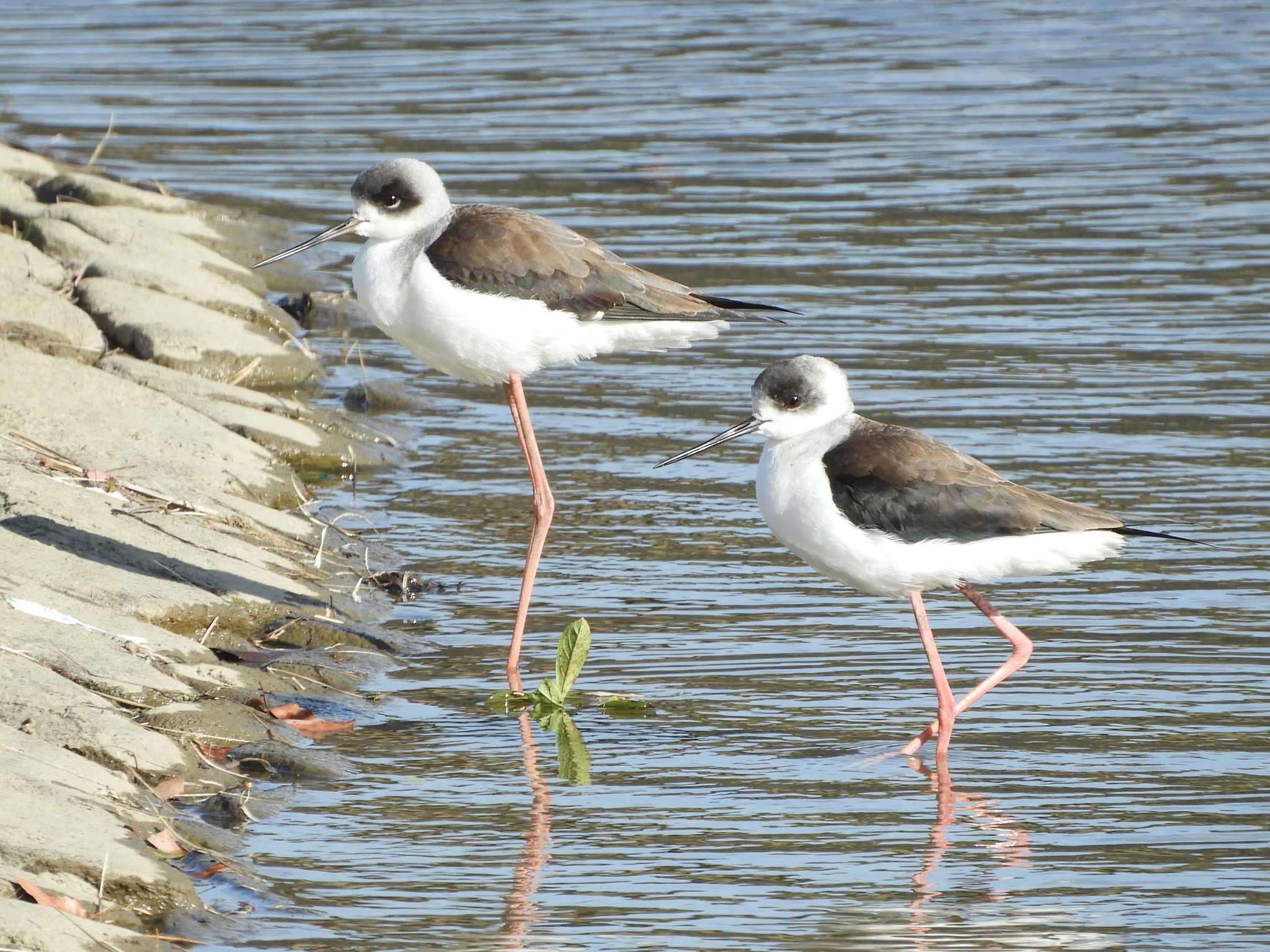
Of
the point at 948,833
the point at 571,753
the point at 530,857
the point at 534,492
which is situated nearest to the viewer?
the point at 530,857

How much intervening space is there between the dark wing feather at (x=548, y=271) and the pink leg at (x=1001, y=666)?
1.63 m

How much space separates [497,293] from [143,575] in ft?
5.76

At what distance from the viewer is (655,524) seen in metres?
9.37

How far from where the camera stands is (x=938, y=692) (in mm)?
6922

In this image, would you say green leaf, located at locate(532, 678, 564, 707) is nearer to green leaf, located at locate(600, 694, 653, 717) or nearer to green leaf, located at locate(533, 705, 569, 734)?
green leaf, located at locate(533, 705, 569, 734)

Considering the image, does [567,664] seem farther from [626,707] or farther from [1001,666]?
[1001,666]

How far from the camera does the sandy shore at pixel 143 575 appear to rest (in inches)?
213

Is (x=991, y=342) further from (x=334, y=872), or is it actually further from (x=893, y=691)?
(x=334, y=872)

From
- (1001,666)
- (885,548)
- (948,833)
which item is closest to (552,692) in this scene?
(885,548)

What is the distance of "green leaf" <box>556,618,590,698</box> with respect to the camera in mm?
7270

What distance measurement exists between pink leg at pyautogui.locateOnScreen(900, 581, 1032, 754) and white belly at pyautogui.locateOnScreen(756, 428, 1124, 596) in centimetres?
18

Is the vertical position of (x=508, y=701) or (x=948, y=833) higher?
(x=948, y=833)

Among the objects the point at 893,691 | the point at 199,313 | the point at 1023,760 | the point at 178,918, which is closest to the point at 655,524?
the point at 893,691

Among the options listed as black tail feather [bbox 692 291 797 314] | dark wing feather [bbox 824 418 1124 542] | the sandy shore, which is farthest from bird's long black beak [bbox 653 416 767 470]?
the sandy shore
